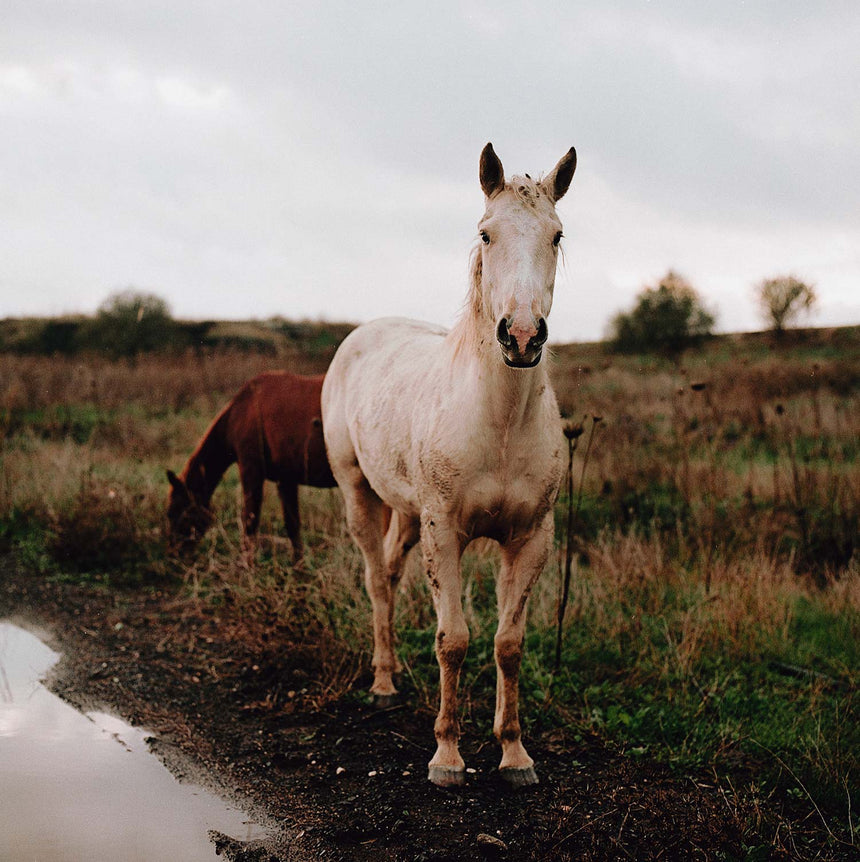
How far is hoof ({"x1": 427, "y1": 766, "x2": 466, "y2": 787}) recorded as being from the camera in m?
3.09

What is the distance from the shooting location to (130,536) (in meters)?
6.68

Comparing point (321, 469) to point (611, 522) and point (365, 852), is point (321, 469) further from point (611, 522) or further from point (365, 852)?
point (365, 852)

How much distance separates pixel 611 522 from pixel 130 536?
459 cm

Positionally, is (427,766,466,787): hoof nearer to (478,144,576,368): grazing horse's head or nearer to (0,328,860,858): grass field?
(0,328,860,858): grass field

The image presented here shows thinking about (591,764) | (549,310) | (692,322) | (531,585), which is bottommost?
(591,764)

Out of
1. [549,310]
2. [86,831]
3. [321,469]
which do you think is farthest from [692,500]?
[86,831]

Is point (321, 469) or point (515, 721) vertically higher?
point (321, 469)

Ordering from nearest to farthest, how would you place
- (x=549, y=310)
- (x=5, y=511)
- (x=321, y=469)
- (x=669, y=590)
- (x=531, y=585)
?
1. (x=549, y=310)
2. (x=531, y=585)
3. (x=669, y=590)
4. (x=321, y=469)
5. (x=5, y=511)

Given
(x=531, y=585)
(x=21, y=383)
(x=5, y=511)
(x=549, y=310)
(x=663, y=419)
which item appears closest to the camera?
(x=549, y=310)

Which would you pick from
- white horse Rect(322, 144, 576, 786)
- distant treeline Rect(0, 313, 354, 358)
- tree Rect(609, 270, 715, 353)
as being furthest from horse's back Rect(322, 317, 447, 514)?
tree Rect(609, 270, 715, 353)

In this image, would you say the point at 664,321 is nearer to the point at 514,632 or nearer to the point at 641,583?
the point at 641,583

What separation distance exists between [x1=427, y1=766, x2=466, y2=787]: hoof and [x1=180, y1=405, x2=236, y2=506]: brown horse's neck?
4.23 metres

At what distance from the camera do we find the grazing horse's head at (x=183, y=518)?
6.42m

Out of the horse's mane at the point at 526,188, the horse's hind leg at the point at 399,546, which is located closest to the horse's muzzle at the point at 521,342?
the horse's mane at the point at 526,188
